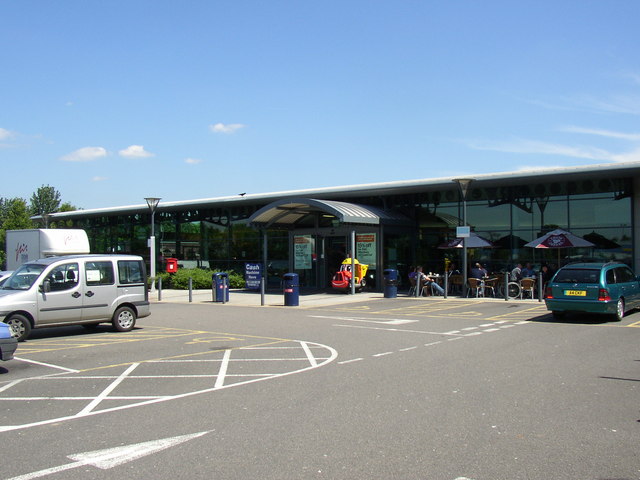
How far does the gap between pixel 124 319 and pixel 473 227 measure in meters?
18.5

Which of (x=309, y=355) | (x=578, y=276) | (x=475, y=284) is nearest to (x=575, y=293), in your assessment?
(x=578, y=276)

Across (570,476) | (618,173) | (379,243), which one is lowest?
(570,476)

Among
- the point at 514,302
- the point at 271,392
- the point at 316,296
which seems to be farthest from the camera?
the point at 316,296

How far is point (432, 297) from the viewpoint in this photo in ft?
84.0

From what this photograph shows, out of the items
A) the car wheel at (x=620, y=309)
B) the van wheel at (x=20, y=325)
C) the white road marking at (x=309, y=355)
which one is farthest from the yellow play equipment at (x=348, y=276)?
the van wheel at (x=20, y=325)

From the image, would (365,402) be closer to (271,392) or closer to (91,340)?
(271,392)

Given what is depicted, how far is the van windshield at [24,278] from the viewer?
13602 mm

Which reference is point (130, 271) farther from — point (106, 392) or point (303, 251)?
point (303, 251)

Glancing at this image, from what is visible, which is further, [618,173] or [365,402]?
[618,173]

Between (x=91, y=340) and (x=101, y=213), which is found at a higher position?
(x=101, y=213)

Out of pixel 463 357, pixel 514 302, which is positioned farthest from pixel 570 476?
pixel 514 302

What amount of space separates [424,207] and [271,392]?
23803 millimetres

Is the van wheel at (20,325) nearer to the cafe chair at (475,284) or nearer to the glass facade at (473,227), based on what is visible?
the cafe chair at (475,284)

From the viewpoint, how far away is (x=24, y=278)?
13789mm
